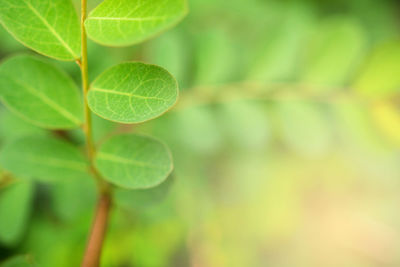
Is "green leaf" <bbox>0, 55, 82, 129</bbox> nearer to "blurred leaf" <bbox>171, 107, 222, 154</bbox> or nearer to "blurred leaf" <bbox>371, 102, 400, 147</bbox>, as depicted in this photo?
"blurred leaf" <bbox>171, 107, 222, 154</bbox>

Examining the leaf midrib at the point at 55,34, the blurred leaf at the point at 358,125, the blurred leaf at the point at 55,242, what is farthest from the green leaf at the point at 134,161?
the blurred leaf at the point at 358,125

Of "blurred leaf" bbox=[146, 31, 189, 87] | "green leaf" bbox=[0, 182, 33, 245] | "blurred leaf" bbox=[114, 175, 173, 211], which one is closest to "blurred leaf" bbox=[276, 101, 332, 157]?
"blurred leaf" bbox=[146, 31, 189, 87]

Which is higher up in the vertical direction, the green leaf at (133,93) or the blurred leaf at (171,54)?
the green leaf at (133,93)

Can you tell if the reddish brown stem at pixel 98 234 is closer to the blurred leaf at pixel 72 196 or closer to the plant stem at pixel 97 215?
the plant stem at pixel 97 215

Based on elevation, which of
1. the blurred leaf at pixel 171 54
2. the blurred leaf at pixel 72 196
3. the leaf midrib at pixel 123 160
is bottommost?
the blurred leaf at pixel 72 196

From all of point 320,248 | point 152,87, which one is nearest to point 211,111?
point 152,87

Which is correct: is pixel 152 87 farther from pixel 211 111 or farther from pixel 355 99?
pixel 355 99
